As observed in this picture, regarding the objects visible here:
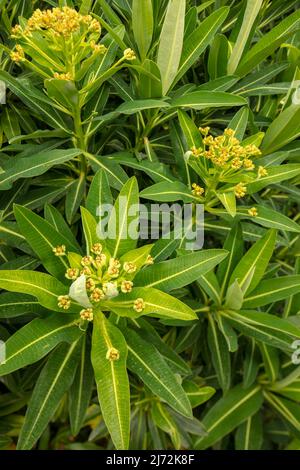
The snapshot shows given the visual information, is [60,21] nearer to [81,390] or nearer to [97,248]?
[97,248]

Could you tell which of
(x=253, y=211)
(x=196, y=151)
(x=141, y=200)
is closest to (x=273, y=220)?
(x=253, y=211)

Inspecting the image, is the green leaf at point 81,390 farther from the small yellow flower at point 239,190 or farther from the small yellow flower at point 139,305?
the small yellow flower at point 239,190

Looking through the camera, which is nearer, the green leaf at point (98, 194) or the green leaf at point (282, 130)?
the green leaf at point (98, 194)

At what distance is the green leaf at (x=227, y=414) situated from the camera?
1.69 metres

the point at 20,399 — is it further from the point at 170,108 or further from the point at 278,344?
the point at 170,108

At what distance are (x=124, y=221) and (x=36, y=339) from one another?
30 centimetres

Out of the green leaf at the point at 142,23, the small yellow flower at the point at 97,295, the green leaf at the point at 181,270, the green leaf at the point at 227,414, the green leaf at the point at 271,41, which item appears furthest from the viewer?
the green leaf at the point at 227,414

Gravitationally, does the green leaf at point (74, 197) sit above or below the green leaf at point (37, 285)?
above

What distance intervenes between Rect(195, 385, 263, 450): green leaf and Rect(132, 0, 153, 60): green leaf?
112 centimetres

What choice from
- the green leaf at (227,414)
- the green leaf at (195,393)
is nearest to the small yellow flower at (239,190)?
the green leaf at (195,393)

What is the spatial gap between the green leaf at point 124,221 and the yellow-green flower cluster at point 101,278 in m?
0.05
